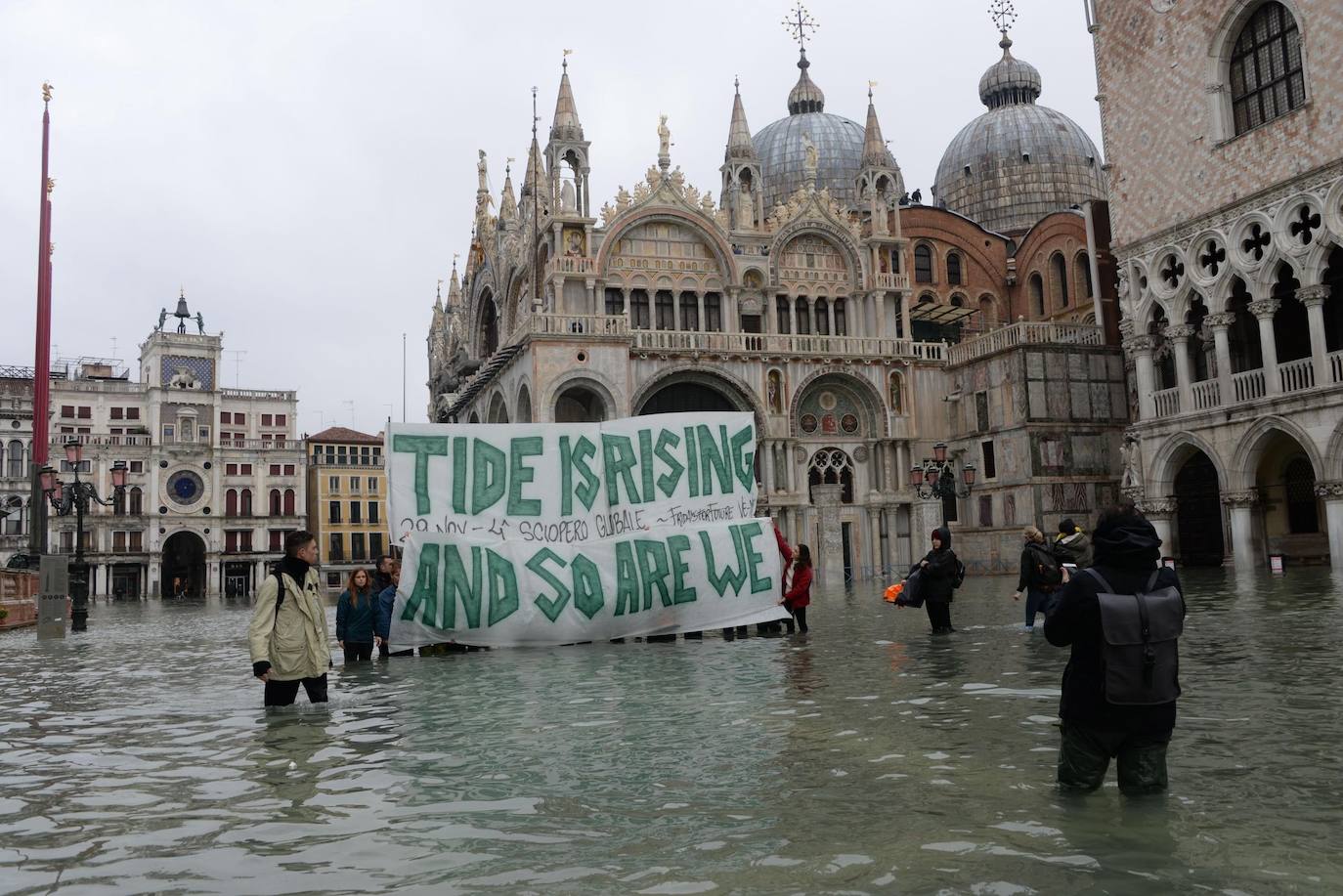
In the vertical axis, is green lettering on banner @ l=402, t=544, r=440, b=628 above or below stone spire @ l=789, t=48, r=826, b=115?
below

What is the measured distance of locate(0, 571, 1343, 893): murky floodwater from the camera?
4.53 m

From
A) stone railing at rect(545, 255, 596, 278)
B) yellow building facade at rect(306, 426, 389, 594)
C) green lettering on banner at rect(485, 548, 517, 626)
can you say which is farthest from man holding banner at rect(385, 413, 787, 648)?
yellow building facade at rect(306, 426, 389, 594)

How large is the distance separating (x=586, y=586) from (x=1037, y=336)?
28816 millimetres

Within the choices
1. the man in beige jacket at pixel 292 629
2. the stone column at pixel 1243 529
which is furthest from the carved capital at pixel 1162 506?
the man in beige jacket at pixel 292 629

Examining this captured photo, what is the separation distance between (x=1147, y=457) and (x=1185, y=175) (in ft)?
25.1

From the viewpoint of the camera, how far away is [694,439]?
14805 millimetres

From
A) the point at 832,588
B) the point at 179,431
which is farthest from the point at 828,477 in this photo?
the point at 179,431

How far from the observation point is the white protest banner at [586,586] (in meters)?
13.5

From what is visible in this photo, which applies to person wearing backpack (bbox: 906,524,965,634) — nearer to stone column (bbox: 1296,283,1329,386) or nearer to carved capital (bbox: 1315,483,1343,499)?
carved capital (bbox: 1315,483,1343,499)

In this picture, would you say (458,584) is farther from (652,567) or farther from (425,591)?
(652,567)

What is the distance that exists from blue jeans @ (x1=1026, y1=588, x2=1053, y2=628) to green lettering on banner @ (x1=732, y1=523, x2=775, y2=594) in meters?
3.12

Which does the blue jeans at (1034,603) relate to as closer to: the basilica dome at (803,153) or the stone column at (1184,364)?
the stone column at (1184,364)

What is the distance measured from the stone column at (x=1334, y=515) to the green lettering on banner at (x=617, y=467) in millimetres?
19928

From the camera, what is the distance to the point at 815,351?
4247 cm
